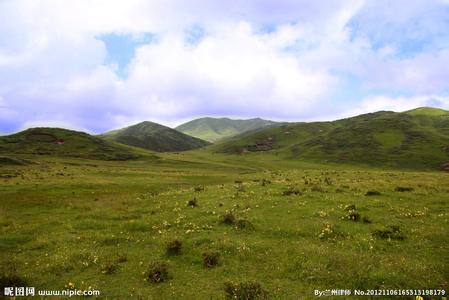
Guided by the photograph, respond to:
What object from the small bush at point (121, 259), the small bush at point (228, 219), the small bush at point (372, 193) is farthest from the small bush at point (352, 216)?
the small bush at point (121, 259)

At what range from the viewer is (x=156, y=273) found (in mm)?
15102

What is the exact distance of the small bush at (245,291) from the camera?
12750 mm

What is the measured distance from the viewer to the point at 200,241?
766 inches

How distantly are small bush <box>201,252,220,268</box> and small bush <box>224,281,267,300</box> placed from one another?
2.78 m

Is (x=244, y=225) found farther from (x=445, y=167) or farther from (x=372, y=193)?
(x=445, y=167)

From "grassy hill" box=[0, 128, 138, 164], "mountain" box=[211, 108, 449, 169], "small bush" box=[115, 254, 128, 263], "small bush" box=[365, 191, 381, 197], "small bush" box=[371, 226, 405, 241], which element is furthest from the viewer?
"mountain" box=[211, 108, 449, 169]

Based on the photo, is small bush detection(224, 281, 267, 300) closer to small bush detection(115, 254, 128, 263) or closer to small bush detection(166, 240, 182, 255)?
small bush detection(166, 240, 182, 255)

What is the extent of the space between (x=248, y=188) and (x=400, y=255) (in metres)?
23.7

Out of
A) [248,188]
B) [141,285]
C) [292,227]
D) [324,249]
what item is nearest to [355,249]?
[324,249]

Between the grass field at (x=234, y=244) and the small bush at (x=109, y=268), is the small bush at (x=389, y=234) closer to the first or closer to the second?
the grass field at (x=234, y=244)

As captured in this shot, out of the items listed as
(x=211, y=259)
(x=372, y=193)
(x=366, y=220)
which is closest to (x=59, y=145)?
(x=372, y=193)

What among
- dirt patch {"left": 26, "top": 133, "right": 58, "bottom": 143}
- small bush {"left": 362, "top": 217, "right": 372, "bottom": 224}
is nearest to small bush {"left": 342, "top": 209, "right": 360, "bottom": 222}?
small bush {"left": 362, "top": 217, "right": 372, "bottom": 224}

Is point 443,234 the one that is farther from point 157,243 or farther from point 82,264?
point 82,264

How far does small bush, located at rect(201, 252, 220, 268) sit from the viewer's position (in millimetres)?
16319
